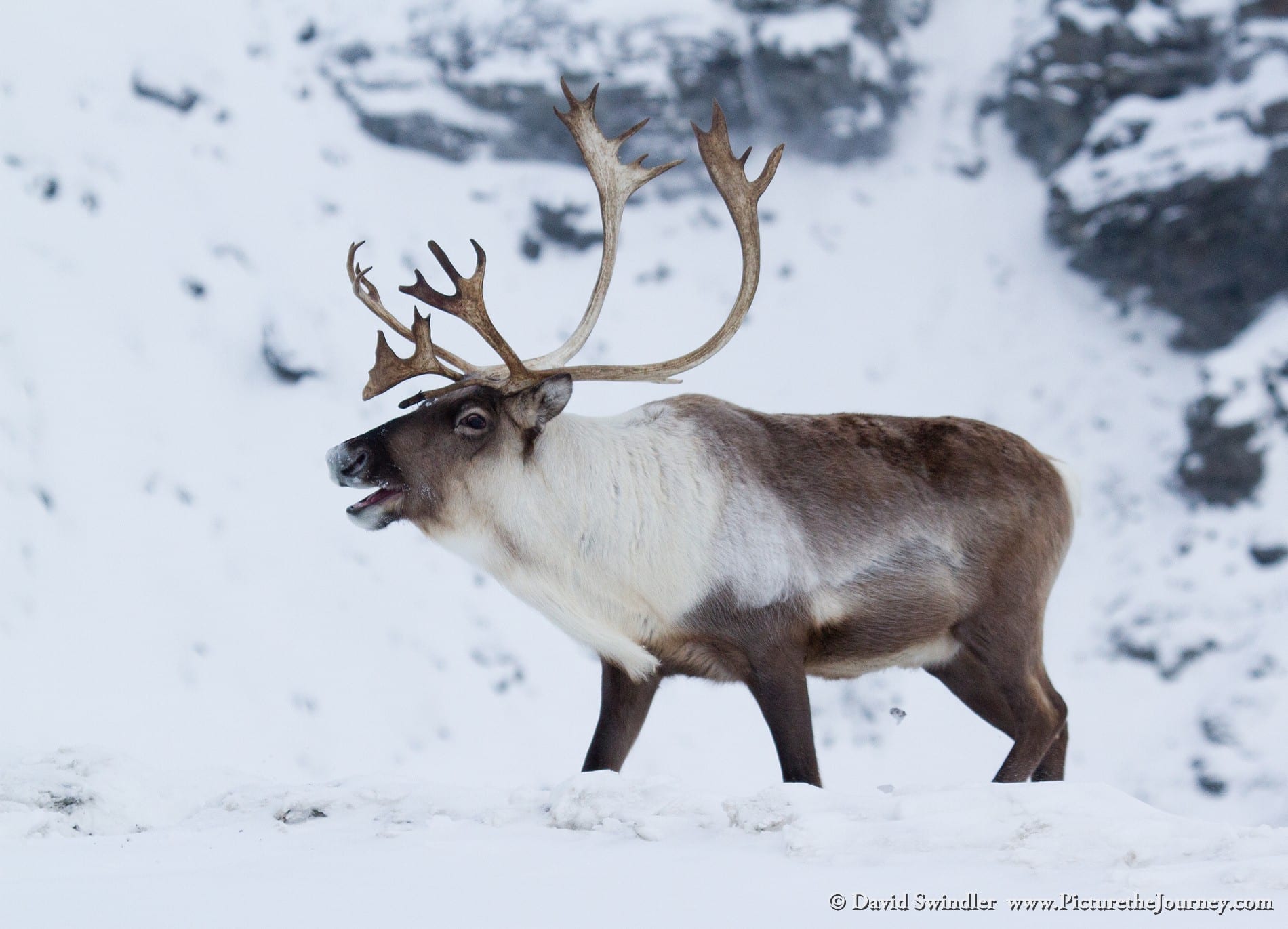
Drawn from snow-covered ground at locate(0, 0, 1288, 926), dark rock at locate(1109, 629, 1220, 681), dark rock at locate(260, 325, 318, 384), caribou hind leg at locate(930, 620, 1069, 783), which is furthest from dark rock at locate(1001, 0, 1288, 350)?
caribou hind leg at locate(930, 620, 1069, 783)

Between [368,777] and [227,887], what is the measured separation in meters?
1.45

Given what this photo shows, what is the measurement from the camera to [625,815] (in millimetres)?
3574

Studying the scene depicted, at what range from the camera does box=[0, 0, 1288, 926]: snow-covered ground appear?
3.13 m

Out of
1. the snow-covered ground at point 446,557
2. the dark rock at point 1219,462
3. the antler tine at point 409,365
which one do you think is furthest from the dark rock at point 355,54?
the antler tine at point 409,365

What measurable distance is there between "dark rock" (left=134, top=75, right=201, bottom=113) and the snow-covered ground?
0.08 meters

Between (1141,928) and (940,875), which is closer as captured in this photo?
(1141,928)

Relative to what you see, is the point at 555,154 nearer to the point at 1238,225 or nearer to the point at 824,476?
the point at 1238,225

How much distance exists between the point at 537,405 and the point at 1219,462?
362 inches

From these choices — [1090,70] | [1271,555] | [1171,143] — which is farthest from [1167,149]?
[1271,555]

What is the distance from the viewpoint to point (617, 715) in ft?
16.1

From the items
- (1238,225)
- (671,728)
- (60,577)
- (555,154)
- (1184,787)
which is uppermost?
(555,154)

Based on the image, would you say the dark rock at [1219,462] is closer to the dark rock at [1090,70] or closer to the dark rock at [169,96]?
the dark rock at [1090,70]

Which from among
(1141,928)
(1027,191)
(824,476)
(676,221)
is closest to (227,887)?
(1141,928)

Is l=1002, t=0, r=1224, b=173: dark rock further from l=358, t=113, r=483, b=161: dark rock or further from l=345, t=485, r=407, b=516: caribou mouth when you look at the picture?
l=345, t=485, r=407, b=516: caribou mouth
